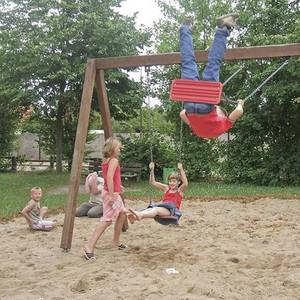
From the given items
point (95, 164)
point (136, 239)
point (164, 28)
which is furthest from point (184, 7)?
point (136, 239)

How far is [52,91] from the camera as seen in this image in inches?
623

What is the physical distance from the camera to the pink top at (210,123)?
4691 millimetres

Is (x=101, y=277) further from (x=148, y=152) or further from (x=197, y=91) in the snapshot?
(x=148, y=152)

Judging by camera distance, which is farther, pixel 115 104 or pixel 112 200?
pixel 115 104

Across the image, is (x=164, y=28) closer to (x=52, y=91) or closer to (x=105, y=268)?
(x=52, y=91)

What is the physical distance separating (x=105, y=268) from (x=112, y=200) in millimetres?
830

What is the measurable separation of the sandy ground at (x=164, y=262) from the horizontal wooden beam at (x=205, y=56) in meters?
2.25

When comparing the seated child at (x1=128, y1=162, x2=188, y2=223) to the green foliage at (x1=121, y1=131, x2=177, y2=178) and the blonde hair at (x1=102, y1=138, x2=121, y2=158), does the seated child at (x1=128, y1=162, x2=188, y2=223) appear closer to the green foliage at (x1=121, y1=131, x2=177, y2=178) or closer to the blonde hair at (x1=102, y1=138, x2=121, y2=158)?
the blonde hair at (x1=102, y1=138, x2=121, y2=158)

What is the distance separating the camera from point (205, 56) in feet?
18.1


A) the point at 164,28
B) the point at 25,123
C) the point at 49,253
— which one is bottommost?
the point at 49,253

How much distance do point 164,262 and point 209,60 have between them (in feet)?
7.16

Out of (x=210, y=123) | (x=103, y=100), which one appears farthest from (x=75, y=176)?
(x=210, y=123)

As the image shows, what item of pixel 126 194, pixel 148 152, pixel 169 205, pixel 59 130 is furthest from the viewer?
pixel 59 130

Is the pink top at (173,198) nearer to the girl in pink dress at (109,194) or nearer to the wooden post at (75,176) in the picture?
the girl in pink dress at (109,194)
